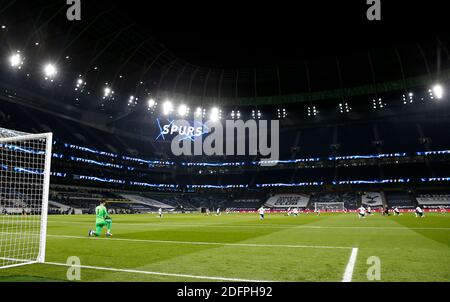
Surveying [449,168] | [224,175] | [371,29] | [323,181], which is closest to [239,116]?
[224,175]

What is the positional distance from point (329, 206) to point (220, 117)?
110 feet

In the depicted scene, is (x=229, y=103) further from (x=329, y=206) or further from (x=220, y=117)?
(x=329, y=206)

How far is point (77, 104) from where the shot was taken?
222 ft

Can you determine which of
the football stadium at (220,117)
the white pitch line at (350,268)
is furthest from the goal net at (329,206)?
the white pitch line at (350,268)

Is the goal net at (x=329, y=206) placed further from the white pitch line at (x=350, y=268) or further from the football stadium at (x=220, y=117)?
the white pitch line at (x=350, y=268)

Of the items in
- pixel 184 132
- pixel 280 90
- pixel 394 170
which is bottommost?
pixel 394 170

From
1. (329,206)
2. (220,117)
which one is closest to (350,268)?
(329,206)

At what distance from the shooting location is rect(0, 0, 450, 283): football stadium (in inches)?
1929

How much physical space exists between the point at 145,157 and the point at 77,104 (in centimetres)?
2283

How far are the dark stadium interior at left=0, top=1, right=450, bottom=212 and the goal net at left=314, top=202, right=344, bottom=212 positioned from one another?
2.48m

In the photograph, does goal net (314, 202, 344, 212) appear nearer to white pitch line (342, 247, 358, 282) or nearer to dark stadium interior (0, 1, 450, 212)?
Result: dark stadium interior (0, 1, 450, 212)

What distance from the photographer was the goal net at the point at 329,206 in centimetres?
6531

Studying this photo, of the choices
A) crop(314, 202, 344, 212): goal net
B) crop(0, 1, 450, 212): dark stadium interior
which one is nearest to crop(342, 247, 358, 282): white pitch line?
crop(0, 1, 450, 212): dark stadium interior
